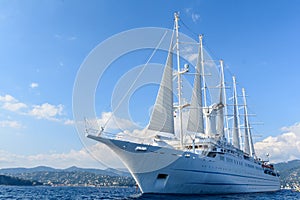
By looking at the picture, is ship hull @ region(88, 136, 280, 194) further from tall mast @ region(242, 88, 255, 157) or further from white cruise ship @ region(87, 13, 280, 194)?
tall mast @ region(242, 88, 255, 157)

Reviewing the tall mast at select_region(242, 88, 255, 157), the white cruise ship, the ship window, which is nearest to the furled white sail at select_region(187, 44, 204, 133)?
the white cruise ship

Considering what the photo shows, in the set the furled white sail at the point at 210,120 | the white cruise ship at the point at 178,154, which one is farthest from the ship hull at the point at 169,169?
the furled white sail at the point at 210,120

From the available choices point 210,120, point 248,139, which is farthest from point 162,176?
point 248,139

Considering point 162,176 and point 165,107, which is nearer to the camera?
point 162,176

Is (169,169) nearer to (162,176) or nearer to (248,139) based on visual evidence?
(162,176)

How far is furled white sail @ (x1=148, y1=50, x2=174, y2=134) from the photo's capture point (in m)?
31.1

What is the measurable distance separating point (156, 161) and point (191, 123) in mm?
13374

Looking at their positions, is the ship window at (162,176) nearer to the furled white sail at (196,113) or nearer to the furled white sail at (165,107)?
the furled white sail at (165,107)

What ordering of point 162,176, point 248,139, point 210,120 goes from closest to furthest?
point 162,176
point 210,120
point 248,139

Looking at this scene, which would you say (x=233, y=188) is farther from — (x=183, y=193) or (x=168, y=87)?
(x=168, y=87)

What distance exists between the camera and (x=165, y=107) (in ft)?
105

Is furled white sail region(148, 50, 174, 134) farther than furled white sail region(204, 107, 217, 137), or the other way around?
furled white sail region(204, 107, 217, 137)

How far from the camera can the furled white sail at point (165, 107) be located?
31.1 metres

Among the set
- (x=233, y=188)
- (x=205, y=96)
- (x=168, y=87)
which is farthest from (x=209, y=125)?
(x=168, y=87)
